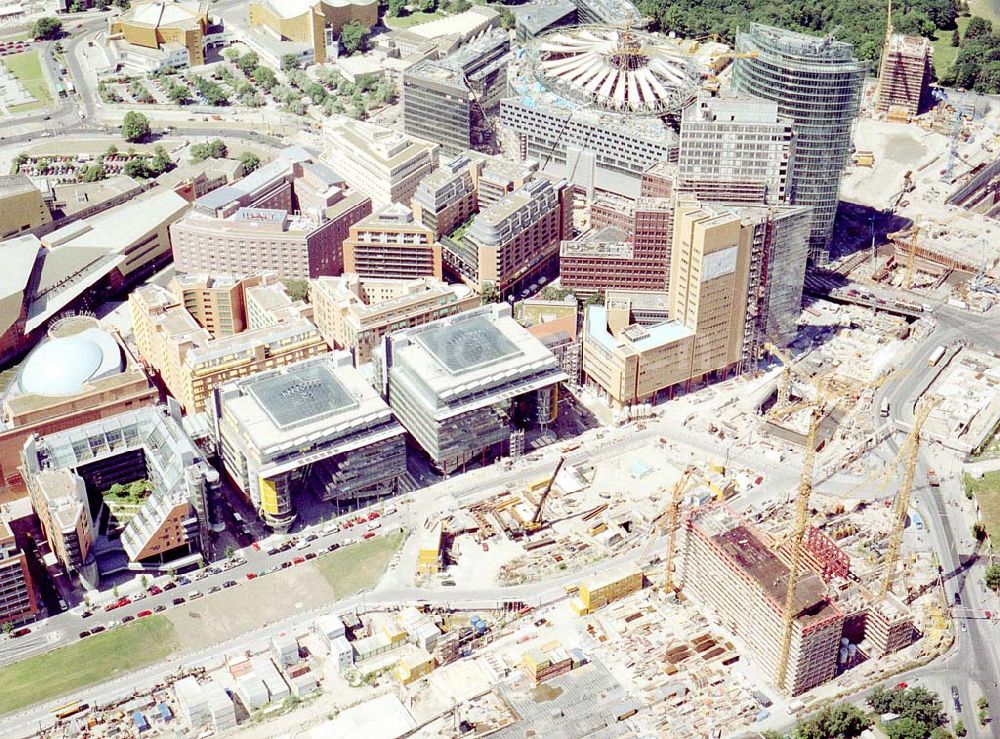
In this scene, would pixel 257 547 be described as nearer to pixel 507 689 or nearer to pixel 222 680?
pixel 222 680

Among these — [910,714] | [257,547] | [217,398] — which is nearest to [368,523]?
[257,547]

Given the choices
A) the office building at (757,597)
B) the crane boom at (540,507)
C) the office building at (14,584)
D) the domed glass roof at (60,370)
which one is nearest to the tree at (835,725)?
the office building at (757,597)

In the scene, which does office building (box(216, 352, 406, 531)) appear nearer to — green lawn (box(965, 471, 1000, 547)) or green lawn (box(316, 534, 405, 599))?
green lawn (box(316, 534, 405, 599))

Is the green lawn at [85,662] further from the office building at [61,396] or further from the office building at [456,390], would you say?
the office building at [456,390]

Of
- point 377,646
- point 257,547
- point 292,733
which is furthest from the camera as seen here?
point 257,547

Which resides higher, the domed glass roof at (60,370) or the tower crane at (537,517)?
the domed glass roof at (60,370)

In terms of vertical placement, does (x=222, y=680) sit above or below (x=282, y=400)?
below
